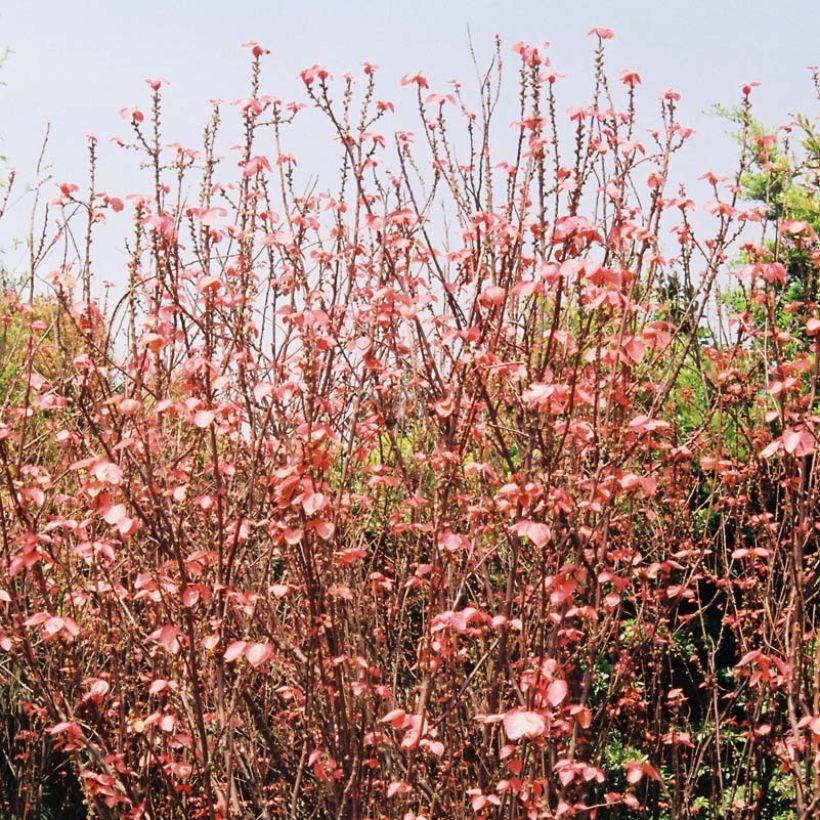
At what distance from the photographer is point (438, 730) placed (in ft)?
12.9

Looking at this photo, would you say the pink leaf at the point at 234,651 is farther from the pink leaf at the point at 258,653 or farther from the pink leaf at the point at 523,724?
the pink leaf at the point at 523,724

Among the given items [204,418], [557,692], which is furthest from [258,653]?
[557,692]

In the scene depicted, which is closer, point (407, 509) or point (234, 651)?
point (234, 651)

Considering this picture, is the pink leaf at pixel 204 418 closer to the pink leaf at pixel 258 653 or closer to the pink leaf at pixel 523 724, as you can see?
the pink leaf at pixel 258 653

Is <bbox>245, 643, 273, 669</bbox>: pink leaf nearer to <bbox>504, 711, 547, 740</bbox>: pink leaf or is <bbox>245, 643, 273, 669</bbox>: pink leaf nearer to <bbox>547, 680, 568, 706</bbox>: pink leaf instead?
<bbox>504, 711, 547, 740</bbox>: pink leaf

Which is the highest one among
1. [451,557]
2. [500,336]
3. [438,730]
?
[500,336]

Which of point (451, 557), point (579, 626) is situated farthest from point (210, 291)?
point (579, 626)

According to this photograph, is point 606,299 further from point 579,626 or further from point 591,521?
point 579,626

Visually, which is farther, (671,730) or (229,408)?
(671,730)

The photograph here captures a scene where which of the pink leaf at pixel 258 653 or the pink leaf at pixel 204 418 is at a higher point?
the pink leaf at pixel 204 418

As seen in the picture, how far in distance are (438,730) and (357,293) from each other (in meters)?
1.92

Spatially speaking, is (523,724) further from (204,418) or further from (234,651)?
(204,418)

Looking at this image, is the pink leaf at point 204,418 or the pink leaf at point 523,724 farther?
the pink leaf at point 204,418

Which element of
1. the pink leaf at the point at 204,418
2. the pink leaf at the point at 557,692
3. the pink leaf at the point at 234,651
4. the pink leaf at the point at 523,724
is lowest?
the pink leaf at the point at 523,724
